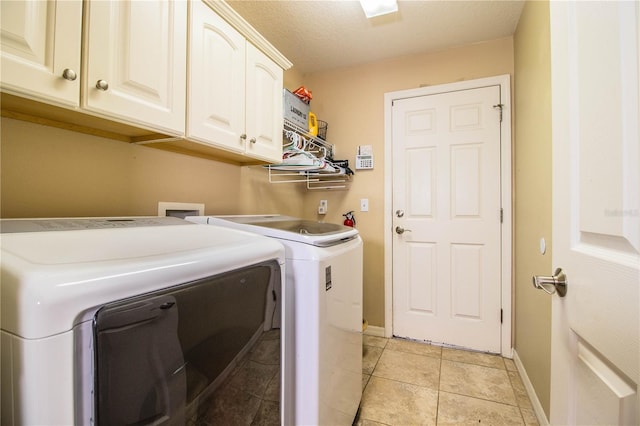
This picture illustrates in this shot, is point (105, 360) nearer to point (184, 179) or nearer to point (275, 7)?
point (184, 179)

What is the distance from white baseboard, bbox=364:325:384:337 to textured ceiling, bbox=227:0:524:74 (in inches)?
95.6

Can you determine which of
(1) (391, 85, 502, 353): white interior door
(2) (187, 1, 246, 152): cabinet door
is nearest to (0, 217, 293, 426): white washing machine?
(2) (187, 1, 246, 152): cabinet door

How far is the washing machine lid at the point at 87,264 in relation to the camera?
1.27 ft

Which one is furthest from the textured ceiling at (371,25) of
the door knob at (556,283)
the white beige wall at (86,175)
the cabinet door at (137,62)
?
the door knob at (556,283)

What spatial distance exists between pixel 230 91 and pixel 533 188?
1.78 meters

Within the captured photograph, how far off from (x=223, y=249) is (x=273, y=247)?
0.65 feet

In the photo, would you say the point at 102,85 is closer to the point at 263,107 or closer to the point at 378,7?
the point at 263,107

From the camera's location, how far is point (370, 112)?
2566 mm

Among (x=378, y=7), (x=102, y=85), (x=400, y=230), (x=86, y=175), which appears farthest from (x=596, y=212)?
(x=400, y=230)

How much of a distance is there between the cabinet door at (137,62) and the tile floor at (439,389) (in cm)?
176

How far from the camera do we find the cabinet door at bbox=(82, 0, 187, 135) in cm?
81

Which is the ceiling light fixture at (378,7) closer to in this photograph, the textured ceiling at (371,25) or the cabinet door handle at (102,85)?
the textured ceiling at (371,25)

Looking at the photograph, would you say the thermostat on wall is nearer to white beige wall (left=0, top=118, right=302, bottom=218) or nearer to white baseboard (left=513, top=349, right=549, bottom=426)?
white beige wall (left=0, top=118, right=302, bottom=218)

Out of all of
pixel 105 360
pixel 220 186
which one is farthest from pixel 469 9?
pixel 105 360
